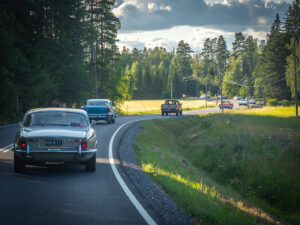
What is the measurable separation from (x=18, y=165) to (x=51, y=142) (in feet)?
4.03

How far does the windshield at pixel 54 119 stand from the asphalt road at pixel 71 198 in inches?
49.9

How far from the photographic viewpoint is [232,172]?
19.9 meters

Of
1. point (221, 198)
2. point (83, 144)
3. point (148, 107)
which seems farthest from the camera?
point (148, 107)

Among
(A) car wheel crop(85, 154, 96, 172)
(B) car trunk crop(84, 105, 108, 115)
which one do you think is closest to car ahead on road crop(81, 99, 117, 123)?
(B) car trunk crop(84, 105, 108, 115)

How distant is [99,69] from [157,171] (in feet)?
163

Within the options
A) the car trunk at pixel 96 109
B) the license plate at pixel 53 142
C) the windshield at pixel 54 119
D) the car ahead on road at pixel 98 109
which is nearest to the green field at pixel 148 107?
the car ahead on road at pixel 98 109

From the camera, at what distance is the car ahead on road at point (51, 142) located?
9.09 metres

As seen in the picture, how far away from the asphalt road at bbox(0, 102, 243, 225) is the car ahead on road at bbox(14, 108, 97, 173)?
470 millimetres

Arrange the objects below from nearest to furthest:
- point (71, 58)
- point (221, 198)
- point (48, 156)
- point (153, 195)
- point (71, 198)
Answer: point (71, 198), point (153, 195), point (48, 156), point (221, 198), point (71, 58)

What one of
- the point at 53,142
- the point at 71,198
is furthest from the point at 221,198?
the point at 53,142

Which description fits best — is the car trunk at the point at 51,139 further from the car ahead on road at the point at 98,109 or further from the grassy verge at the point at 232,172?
the car ahead on road at the point at 98,109

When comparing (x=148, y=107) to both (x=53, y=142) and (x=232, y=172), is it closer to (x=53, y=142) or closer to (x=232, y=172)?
(x=232, y=172)

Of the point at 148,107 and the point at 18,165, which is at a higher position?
the point at 18,165

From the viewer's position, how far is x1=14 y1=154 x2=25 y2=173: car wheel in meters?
9.52
